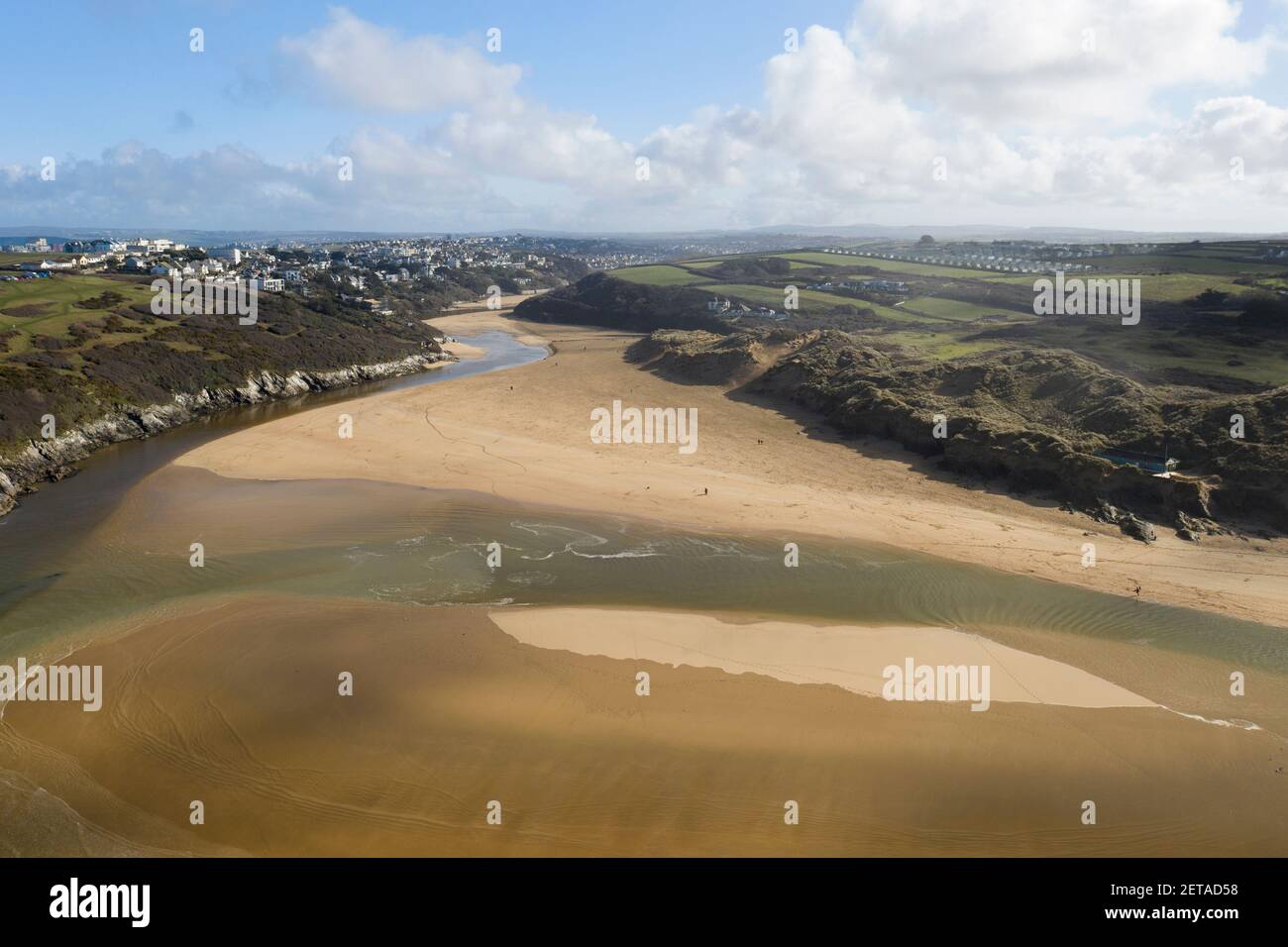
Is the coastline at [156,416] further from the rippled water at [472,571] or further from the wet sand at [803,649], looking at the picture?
the wet sand at [803,649]

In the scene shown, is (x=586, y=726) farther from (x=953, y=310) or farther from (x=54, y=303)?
(x=953, y=310)

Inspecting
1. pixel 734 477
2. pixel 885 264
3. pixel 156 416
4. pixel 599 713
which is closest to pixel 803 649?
pixel 599 713

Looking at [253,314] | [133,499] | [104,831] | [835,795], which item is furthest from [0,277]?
[835,795]

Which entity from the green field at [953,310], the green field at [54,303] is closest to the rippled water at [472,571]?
the green field at [54,303]

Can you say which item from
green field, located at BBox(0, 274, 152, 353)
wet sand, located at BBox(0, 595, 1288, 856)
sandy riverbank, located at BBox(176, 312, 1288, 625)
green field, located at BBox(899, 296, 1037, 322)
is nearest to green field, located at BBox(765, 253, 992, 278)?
green field, located at BBox(899, 296, 1037, 322)
